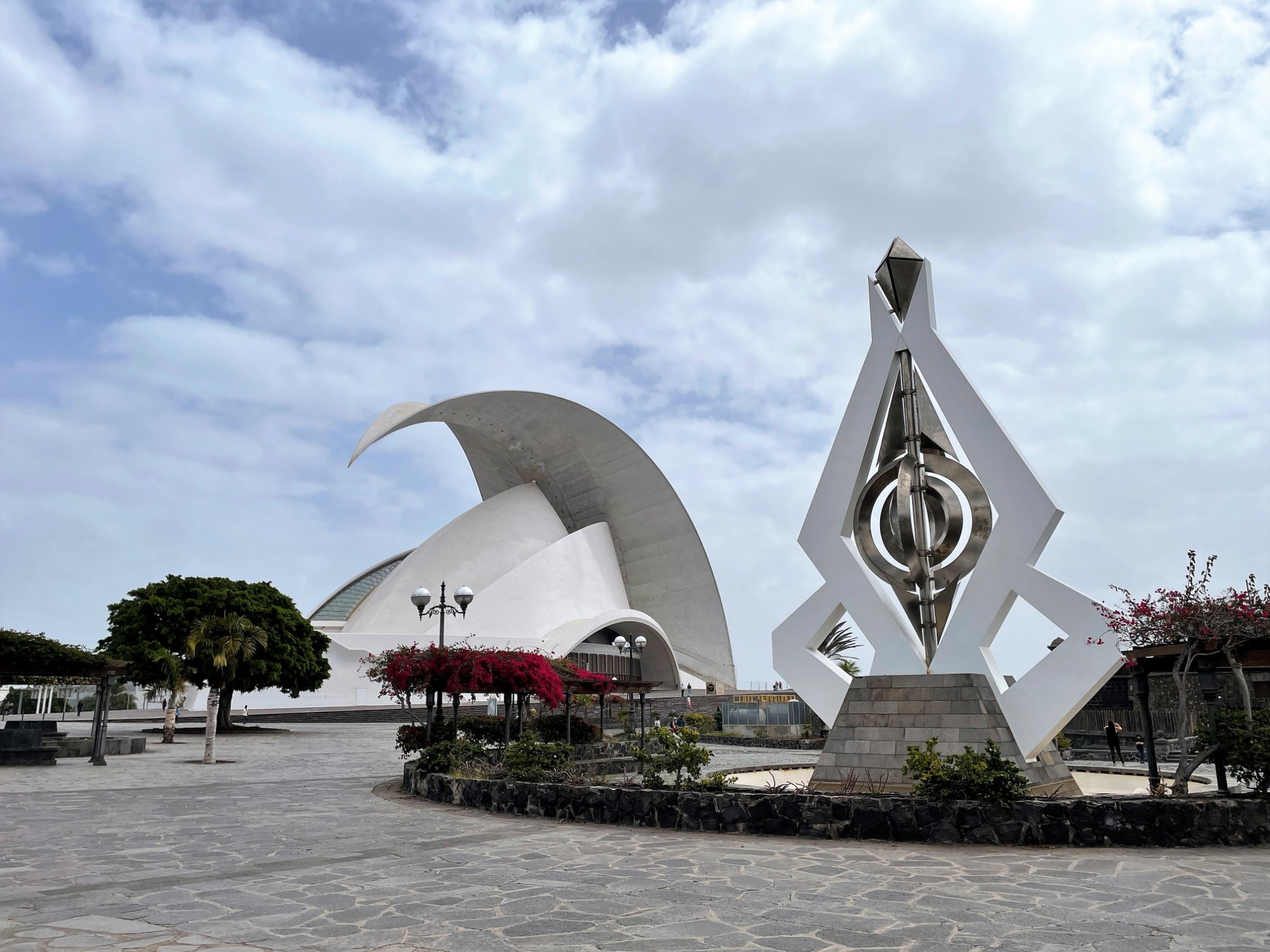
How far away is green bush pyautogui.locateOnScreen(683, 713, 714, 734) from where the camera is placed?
86.0 ft

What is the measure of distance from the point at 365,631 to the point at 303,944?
127ft

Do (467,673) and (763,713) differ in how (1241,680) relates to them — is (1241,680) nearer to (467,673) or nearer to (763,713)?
(467,673)

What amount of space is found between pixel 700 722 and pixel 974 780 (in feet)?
62.1

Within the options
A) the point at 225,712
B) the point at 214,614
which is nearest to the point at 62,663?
the point at 214,614

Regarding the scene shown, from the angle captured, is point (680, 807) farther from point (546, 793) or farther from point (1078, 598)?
point (1078, 598)

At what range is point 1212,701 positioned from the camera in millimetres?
8992

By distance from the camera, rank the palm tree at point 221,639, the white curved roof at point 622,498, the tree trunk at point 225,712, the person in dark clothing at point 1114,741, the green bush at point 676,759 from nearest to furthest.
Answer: the green bush at point 676,759 < the person in dark clothing at point 1114,741 < the palm tree at point 221,639 < the tree trunk at point 225,712 < the white curved roof at point 622,498

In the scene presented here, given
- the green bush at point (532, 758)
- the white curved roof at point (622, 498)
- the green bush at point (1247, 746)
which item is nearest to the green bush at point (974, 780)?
the green bush at point (1247, 746)

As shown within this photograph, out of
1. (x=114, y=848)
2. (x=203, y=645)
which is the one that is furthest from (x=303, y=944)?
(x=203, y=645)

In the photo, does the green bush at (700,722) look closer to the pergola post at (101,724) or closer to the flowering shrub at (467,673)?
the flowering shrub at (467,673)

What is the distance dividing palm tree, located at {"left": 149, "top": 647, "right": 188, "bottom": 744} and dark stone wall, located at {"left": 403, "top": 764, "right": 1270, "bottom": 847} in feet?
63.8

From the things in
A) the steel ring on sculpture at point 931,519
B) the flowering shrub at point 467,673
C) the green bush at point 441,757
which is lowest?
the green bush at point 441,757

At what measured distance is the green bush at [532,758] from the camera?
34.3 feet

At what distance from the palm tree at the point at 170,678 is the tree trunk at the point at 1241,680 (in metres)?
24.1
